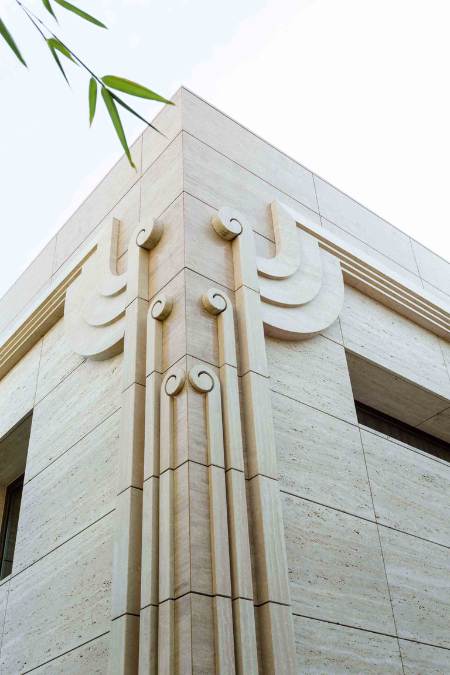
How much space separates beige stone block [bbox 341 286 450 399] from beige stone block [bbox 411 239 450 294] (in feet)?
4.58

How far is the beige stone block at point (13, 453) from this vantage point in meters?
9.59

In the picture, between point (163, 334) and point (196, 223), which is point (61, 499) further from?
point (196, 223)

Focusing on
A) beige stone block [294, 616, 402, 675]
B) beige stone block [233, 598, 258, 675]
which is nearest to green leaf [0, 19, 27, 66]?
beige stone block [233, 598, 258, 675]

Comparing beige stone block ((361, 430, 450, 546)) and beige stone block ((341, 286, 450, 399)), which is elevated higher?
beige stone block ((341, 286, 450, 399))

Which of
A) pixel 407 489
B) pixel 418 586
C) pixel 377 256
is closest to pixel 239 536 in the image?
pixel 418 586

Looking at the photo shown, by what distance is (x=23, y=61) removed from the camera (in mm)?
1801

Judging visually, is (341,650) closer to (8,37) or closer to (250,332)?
(250,332)

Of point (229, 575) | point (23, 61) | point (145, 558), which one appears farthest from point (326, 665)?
point (23, 61)

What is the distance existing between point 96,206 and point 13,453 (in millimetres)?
3540

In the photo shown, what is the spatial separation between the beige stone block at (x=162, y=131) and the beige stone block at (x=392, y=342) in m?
2.76

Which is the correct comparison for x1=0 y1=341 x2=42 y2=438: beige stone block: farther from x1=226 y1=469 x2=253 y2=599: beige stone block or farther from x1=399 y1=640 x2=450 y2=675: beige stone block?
x1=399 y1=640 x2=450 y2=675: beige stone block

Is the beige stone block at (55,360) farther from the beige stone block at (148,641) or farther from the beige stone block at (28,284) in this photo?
the beige stone block at (148,641)

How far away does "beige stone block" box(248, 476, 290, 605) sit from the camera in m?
5.20

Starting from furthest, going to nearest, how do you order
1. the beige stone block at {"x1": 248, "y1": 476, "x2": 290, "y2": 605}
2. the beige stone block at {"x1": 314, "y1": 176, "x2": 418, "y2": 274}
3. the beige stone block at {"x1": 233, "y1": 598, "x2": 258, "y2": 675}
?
the beige stone block at {"x1": 314, "y1": 176, "x2": 418, "y2": 274} < the beige stone block at {"x1": 248, "y1": 476, "x2": 290, "y2": 605} < the beige stone block at {"x1": 233, "y1": 598, "x2": 258, "y2": 675}
